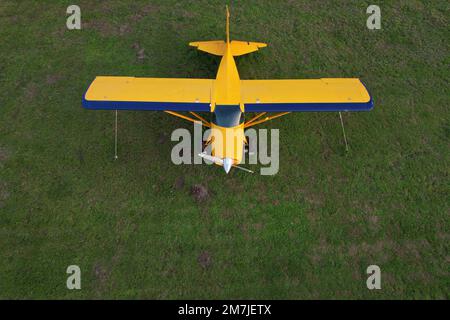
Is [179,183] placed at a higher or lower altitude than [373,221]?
higher

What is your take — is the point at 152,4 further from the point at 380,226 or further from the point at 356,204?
the point at 380,226

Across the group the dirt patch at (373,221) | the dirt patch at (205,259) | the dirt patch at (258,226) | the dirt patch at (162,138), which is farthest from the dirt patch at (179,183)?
the dirt patch at (373,221)

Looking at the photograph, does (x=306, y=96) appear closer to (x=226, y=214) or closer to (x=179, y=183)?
(x=226, y=214)

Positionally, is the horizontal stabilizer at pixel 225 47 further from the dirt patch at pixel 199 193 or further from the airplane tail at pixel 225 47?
the dirt patch at pixel 199 193

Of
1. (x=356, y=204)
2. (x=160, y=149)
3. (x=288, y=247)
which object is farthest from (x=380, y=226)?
(x=160, y=149)

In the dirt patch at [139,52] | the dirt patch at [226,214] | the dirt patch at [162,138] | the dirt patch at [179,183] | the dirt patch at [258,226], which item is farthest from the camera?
the dirt patch at [139,52]

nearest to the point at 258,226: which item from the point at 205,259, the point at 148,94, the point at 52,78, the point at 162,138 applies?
the point at 205,259
